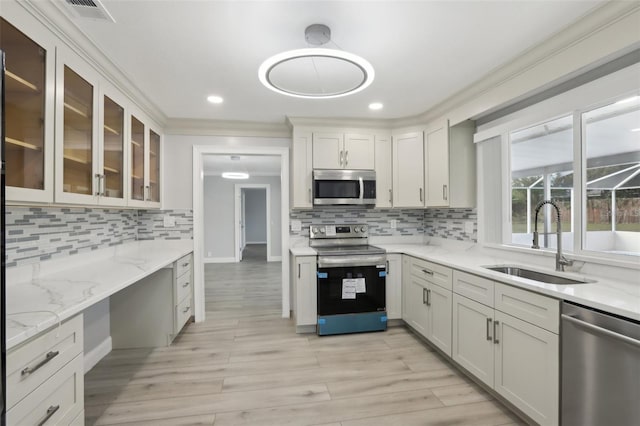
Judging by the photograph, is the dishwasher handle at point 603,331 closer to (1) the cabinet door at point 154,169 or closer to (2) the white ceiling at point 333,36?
(2) the white ceiling at point 333,36

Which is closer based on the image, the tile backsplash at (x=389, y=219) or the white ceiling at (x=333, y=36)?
the white ceiling at (x=333, y=36)

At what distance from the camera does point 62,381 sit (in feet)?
4.09

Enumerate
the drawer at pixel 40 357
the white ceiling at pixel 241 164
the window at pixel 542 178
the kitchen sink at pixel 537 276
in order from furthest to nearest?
the white ceiling at pixel 241 164 < the window at pixel 542 178 < the kitchen sink at pixel 537 276 < the drawer at pixel 40 357

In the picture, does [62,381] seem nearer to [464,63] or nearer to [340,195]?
[340,195]

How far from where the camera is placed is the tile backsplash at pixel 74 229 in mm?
1734

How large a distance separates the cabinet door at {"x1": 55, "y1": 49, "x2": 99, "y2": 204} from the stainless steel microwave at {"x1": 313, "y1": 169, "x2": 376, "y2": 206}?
1.97 meters

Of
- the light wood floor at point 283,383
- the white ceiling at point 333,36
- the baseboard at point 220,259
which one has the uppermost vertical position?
the white ceiling at point 333,36

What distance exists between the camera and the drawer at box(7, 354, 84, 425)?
1041mm

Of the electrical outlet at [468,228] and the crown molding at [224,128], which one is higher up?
the crown molding at [224,128]

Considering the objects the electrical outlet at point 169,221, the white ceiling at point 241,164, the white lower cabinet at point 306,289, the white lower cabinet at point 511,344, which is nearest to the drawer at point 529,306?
the white lower cabinet at point 511,344

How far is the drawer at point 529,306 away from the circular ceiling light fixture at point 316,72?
4.99 feet

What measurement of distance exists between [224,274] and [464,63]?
527cm

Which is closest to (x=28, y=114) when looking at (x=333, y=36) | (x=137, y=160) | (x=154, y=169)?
(x=137, y=160)

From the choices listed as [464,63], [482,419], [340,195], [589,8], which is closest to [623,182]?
[589,8]
